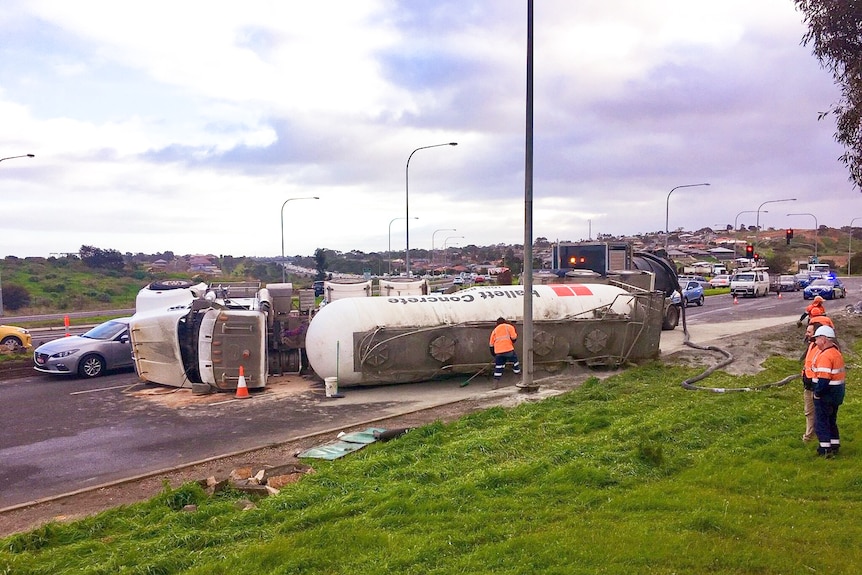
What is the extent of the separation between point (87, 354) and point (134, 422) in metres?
6.20

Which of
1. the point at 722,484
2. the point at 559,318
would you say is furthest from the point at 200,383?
the point at 722,484

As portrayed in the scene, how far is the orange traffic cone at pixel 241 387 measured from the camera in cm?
1361

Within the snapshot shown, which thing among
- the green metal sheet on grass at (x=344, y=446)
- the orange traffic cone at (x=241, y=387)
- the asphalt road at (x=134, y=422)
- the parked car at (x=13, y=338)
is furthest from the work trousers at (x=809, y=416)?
the parked car at (x=13, y=338)

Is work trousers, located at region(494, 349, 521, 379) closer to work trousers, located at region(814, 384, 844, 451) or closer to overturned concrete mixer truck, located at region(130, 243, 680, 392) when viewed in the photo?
overturned concrete mixer truck, located at region(130, 243, 680, 392)

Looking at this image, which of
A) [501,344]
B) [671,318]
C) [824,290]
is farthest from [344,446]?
A: [824,290]

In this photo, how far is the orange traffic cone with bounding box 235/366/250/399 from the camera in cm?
1361

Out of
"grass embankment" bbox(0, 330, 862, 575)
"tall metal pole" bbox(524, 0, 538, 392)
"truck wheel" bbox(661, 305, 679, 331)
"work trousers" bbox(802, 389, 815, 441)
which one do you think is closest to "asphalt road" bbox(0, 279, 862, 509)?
"tall metal pole" bbox(524, 0, 538, 392)

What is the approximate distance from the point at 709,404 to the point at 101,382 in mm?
13383

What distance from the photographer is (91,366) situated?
1691 cm

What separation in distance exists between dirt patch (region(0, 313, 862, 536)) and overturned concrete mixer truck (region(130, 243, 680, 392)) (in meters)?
0.58

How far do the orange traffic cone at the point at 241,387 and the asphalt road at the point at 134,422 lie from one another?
0.54 ft

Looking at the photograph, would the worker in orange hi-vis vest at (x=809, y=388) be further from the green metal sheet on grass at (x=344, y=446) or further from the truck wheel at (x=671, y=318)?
the truck wheel at (x=671, y=318)

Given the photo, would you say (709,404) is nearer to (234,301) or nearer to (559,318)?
(559,318)

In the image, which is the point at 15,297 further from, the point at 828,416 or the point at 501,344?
the point at 828,416
